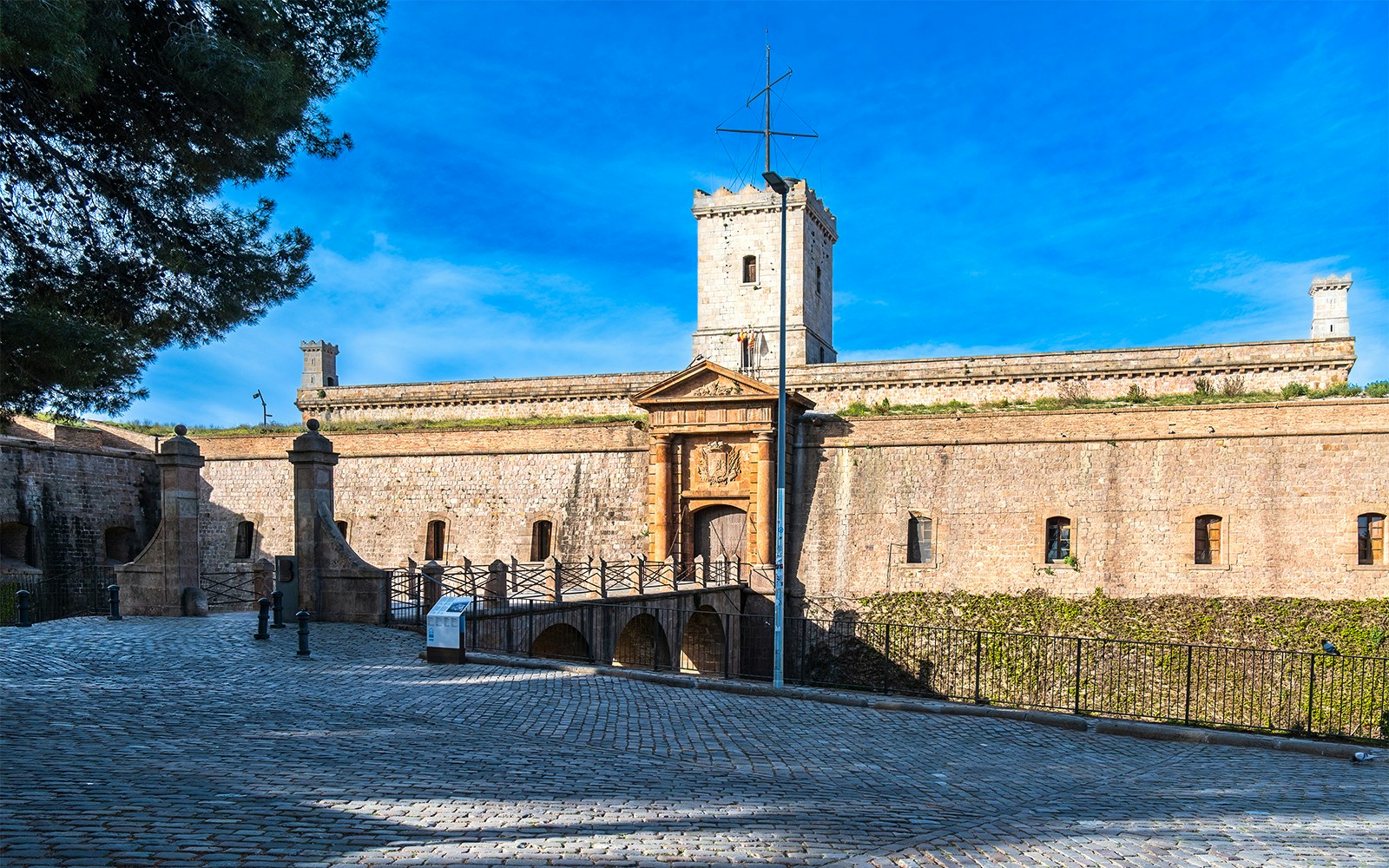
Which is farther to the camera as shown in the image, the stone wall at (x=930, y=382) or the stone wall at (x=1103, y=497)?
the stone wall at (x=930, y=382)

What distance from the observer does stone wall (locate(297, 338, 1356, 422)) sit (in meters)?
27.8

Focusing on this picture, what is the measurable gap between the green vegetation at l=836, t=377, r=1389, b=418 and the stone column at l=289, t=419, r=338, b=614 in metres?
14.8

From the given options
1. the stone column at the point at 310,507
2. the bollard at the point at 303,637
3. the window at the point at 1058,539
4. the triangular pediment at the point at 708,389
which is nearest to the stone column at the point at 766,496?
the triangular pediment at the point at 708,389

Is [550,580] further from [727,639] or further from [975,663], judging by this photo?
[975,663]

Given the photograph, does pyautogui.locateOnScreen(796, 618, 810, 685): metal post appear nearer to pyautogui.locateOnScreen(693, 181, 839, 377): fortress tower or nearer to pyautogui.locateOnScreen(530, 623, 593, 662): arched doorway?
pyautogui.locateOnScreen(530, 623, 593, 662): arched doorway

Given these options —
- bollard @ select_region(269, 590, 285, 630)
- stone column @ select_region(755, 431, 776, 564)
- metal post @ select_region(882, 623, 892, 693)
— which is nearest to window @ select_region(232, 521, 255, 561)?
bollard @ select_region(269, 590, 285, 630)

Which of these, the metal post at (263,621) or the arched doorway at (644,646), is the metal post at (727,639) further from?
the metal post at (263,621)

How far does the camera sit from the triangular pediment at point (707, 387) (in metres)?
27.1

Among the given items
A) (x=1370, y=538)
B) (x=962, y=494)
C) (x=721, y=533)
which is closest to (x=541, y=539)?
(x=721, y=533)

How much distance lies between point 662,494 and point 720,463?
1.92 metres

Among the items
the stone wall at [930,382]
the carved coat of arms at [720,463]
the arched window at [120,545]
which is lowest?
the arched window at [120,545]

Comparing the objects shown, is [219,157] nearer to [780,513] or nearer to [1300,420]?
[780,513]

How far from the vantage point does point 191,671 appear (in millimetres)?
12312

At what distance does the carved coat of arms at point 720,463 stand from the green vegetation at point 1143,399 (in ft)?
10.8
